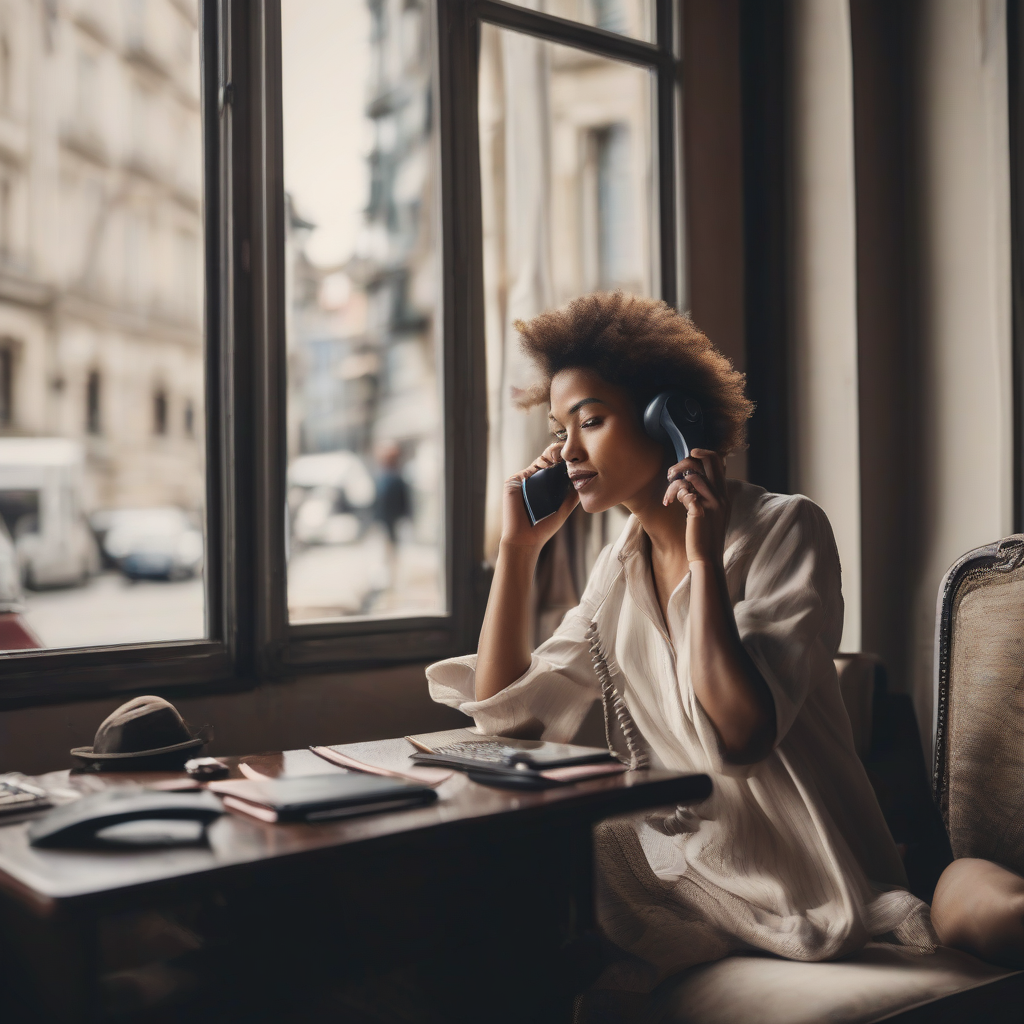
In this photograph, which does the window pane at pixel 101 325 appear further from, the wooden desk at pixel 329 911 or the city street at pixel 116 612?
the wooden desk at pixel 329 911

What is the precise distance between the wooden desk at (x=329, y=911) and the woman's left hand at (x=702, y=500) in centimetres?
32

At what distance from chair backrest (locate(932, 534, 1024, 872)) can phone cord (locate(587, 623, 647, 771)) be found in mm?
553

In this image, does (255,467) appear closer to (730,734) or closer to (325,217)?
(325,217)

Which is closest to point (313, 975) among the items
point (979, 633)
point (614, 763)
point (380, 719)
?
point (614, 763)

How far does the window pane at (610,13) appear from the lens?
253 centimetres

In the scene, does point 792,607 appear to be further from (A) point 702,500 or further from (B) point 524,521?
(B) point 524,521

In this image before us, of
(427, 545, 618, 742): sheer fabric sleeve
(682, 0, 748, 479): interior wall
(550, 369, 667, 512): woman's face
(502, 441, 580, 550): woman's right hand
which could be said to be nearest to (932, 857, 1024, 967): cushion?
(427, 545, 618, 742): sheer fabric sleeve

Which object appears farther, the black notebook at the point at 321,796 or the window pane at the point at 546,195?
the window pane at the point at 546,195

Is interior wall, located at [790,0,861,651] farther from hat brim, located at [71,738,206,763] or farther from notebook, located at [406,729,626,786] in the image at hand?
hat brim, located at [71,738,206,763]

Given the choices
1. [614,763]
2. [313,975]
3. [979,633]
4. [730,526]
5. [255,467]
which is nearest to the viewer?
[313,975]

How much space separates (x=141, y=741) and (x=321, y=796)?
46 cm

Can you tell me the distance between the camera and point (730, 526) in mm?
1513

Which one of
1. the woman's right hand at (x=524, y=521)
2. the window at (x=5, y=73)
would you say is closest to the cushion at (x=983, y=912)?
the woman's right hand at (x=524, y=521)

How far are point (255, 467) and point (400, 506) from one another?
0.41 metres
